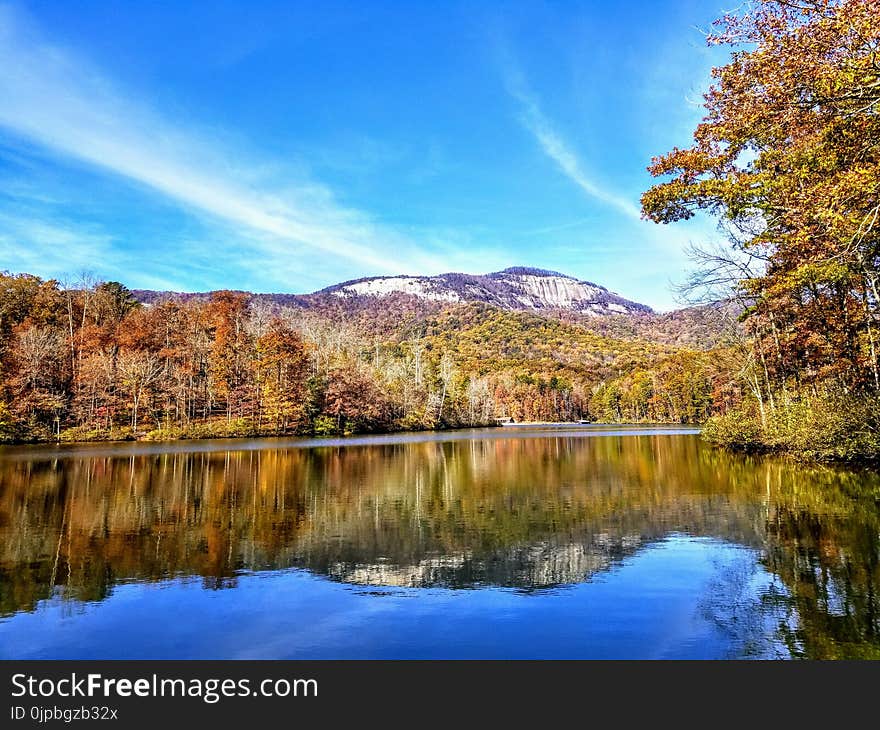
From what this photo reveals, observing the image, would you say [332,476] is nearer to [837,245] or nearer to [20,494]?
[20,494]

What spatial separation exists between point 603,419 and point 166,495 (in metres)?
102

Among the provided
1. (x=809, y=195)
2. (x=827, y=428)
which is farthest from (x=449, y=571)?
(x=827, y=428)

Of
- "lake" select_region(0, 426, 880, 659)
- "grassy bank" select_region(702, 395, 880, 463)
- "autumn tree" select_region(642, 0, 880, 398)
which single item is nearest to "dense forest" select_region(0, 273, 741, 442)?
"grassy bank" select_region(702, 395, 880, 463)

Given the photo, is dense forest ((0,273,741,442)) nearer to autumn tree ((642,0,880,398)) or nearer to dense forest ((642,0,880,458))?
dense forest ((642,0,880,458))

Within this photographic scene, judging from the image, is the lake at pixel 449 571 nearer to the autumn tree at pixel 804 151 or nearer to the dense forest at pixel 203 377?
the autumn tree at pixel 804 151

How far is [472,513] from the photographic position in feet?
38.8

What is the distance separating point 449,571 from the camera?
7473 millimetres

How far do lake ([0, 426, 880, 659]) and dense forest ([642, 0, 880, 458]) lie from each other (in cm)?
424

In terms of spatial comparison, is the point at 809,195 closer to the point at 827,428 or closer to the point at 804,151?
the point at 804,151

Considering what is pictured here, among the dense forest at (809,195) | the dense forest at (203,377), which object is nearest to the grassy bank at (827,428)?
the dense forest at (809,195)

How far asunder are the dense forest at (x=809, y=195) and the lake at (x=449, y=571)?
4.24 m

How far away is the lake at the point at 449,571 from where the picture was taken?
521 centimetres
